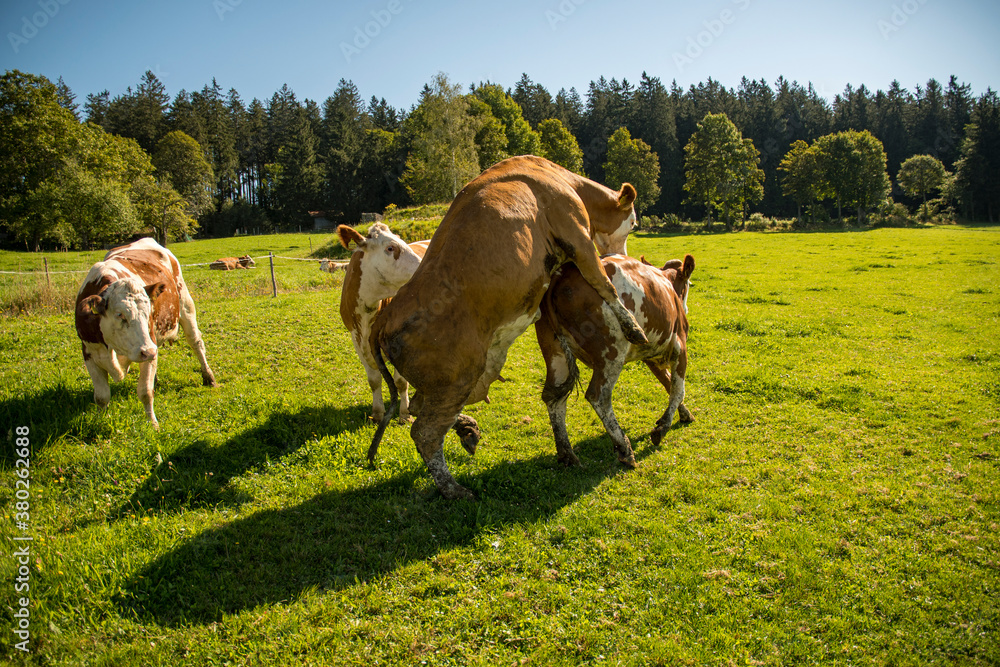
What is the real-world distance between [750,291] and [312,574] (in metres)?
15.3

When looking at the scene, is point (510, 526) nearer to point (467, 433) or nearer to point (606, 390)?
point (467, 433)

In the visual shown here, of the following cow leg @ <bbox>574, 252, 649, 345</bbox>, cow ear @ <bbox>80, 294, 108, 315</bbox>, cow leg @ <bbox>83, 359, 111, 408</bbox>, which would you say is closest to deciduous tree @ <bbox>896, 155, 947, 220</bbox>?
cow leg @ <bbox>574, 252, 649, 345</bbox>

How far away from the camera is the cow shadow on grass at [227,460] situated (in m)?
4.64

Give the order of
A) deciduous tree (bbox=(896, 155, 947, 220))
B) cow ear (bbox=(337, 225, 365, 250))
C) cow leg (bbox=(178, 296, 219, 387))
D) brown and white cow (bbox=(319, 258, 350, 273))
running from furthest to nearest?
deciduous tree (bbox=(896, 155, 947, 220)) < brown and white cow (bbox=(319, 258, 350, 273)) < cow leg (bbox=(178, 296, 219, 387)) < cow ear (bbox=(337, 225, 365, 250))

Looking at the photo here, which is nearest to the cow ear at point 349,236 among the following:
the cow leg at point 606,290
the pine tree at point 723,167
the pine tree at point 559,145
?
the cow leg at point 606,290

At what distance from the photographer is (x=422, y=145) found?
50.8 metres

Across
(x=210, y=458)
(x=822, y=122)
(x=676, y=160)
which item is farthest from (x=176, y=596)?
(x=822, y=122)

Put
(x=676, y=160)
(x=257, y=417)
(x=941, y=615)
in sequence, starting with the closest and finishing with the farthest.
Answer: (x=941, y=615) → (x=257, y=417) → (x=676, y=160)

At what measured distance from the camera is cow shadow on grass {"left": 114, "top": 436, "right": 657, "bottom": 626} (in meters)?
3.53

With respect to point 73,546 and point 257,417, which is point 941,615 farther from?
point 257,417

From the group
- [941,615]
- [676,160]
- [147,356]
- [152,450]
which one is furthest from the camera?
[676,160]

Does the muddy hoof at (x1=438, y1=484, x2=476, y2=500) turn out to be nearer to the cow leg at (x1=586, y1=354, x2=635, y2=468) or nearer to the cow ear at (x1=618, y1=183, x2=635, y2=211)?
the cow leg at (x1=586, y1=354, x2=635, y2=468)

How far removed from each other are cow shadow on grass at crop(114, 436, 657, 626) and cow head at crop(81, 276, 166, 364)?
109 inches

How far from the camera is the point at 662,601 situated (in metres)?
3.62
